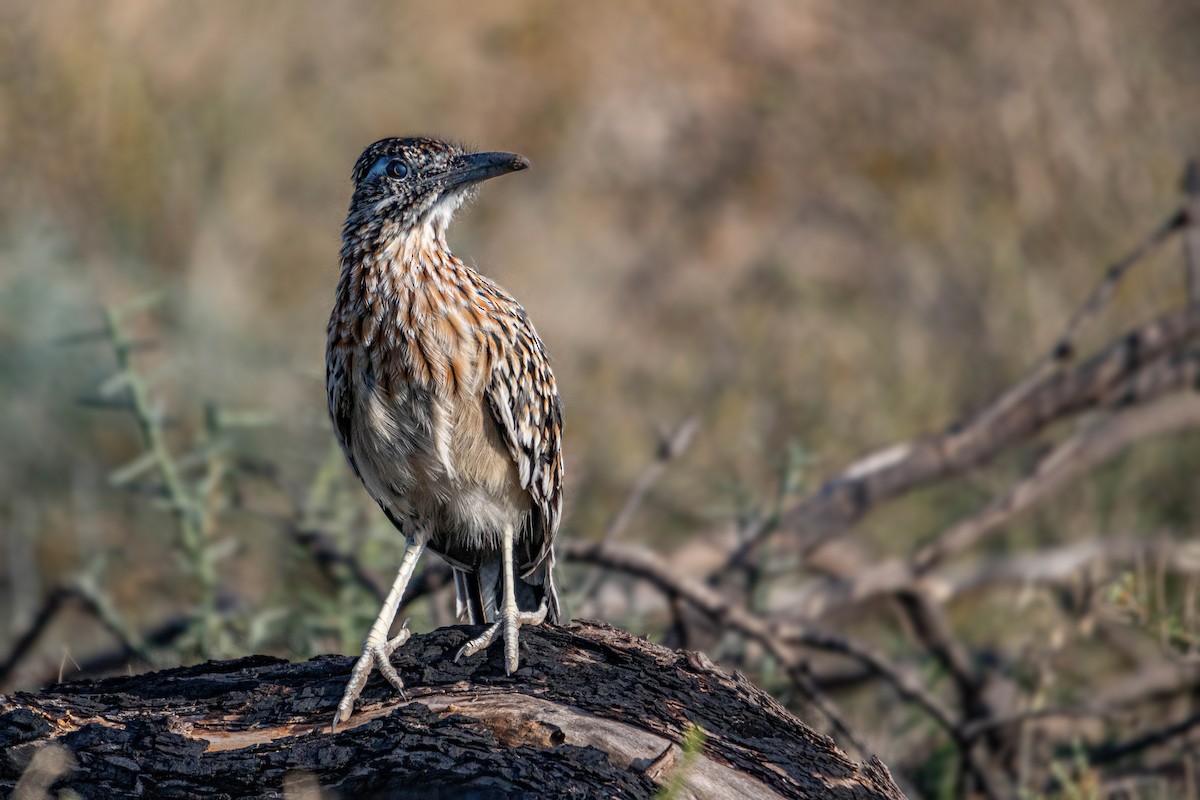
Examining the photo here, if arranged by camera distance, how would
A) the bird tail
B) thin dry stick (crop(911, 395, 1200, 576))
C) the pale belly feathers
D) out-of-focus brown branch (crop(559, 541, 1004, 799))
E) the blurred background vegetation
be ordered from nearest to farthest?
the pale belly feathers, the bird tail, out-of-focus brown branch (crop(559, 541, 1004, 799)), thin dry stick (crop(911, 395, 1200, 576)), the blurred background vegetation

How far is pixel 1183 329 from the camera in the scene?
7352 mm

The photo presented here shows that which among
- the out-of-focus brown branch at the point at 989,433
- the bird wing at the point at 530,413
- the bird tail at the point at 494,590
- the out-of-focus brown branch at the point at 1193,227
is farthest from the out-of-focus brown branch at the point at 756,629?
the out-of-focus brown branch at the point at 1193,227

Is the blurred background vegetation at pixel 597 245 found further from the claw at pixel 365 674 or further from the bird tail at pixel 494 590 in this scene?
the claw at pixel 365 674

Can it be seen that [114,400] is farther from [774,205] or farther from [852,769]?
[774,205]

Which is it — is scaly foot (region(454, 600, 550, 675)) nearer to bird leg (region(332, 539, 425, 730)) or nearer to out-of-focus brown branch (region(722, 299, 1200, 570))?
bird leg (region(332, 539, 425, 730))

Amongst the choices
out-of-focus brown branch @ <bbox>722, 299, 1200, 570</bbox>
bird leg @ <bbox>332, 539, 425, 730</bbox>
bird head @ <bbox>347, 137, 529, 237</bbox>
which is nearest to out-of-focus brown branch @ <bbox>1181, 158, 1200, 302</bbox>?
out-of-focus brown branch @ <bbox>722, 299, 1200, 570</bbox>

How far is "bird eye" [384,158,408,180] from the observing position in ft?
14.9

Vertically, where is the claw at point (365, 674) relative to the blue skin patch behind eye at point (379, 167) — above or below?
below

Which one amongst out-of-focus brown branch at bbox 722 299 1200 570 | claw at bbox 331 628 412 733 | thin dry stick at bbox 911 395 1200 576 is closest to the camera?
claw at bbox 331 628 412 733

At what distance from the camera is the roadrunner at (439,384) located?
4.27m

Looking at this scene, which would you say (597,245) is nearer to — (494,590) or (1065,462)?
(1065,462)

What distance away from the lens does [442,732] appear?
10.7 ft

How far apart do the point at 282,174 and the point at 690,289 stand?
11.1ft

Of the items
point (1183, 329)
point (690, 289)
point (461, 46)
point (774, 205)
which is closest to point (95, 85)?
point (461, 46)
